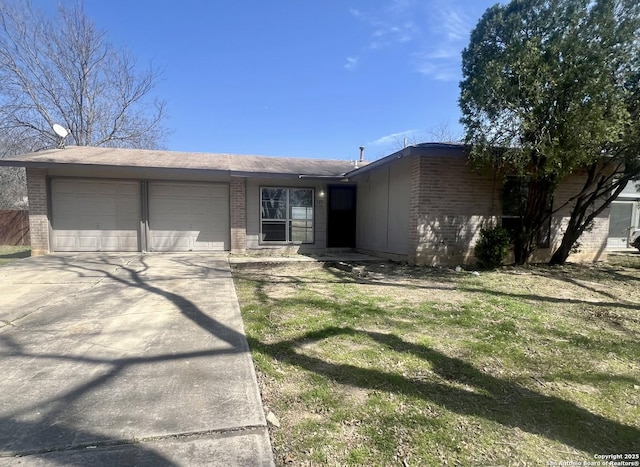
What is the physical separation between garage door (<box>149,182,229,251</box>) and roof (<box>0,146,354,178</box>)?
2.68 feet

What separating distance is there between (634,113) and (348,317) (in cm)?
756

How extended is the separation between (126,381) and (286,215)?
869 centimetres

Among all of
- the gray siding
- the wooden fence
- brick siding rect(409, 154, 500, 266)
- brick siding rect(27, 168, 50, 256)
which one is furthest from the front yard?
the wooden fence

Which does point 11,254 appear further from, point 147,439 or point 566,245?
point 566,245

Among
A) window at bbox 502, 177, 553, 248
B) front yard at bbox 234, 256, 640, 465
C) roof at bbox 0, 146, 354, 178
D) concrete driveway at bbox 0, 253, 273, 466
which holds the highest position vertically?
roof at bbox 0, 146, 354, 178

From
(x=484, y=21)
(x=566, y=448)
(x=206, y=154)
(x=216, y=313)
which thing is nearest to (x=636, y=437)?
(x=566, y=448)

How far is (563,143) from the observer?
623 centimetres

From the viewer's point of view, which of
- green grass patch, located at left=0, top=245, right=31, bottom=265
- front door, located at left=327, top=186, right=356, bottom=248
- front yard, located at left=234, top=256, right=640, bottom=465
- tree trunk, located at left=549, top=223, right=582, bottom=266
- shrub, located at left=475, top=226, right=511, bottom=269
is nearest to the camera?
front yard, located at left=234, top=256, right=640, bottom=465

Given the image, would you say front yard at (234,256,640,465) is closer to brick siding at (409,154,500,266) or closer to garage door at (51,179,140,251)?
brick siding at (409,154,500,266)

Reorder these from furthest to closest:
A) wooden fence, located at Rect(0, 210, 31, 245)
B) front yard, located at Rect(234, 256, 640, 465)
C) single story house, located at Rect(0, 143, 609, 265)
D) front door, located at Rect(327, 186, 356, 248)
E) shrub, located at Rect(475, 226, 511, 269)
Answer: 1. wooden fence, located at Rect(0, 210, 31, 245)
2. front door, located at Rect(327, 186, 356, 248)
3. single story house, located at Rect(0, 143, 609, 265)
4. shrub, located at Rect(475, 226, 511, 269)
5. front yard, located at Rect(234, 256, 640, 465)

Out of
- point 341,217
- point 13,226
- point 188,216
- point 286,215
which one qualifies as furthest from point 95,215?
point 341,217

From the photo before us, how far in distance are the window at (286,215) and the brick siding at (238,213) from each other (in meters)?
0.60

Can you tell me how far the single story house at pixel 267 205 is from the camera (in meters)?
8.21

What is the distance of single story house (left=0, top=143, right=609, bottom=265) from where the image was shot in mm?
8211
